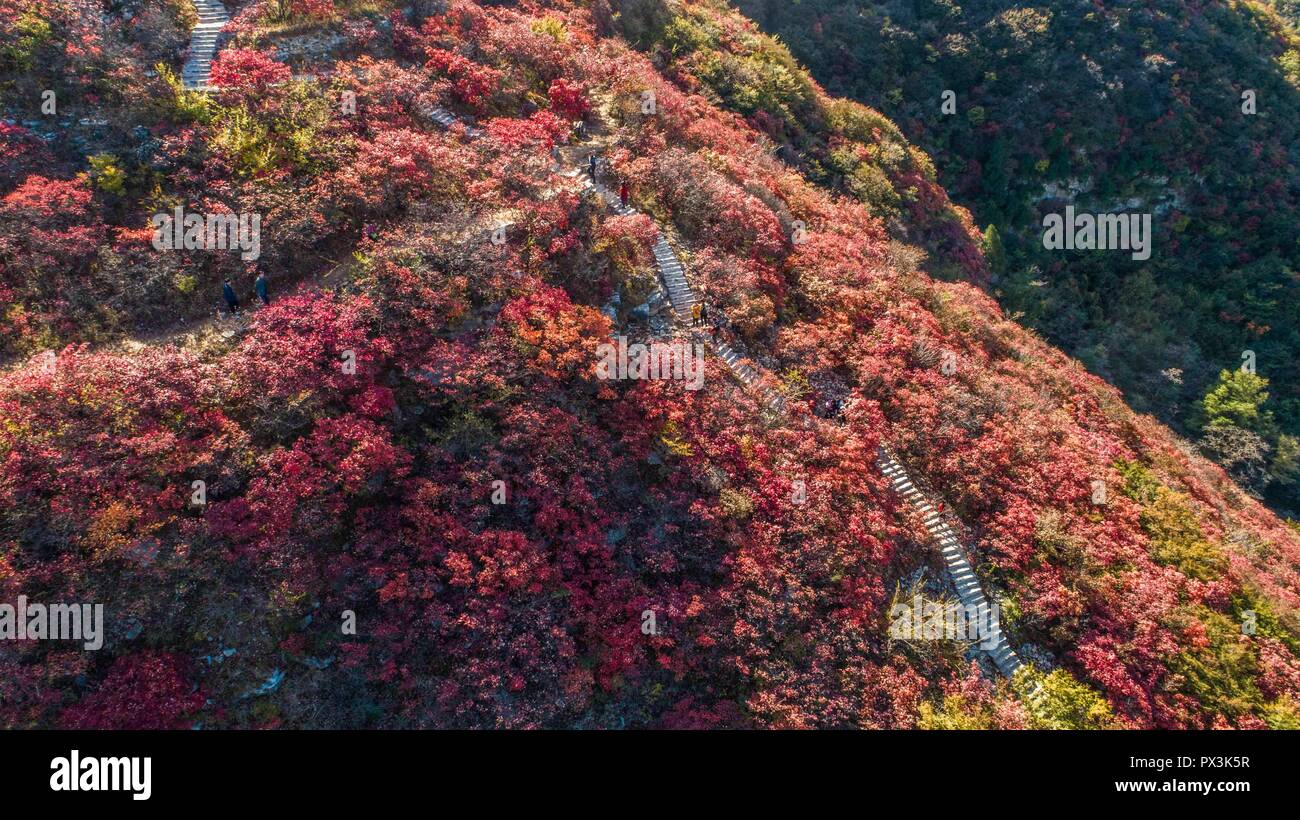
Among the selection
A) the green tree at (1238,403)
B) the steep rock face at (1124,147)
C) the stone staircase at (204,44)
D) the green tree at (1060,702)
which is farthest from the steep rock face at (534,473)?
the steep rock face at (1124,147)

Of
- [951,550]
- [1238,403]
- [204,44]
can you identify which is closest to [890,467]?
[951,550]

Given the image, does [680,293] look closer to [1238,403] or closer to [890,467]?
[890,467]

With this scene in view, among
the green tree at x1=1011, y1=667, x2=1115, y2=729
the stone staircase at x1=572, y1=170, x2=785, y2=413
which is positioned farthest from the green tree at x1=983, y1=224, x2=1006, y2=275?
the green tree at x1=1011, y1=667, x2=1115, y2=729

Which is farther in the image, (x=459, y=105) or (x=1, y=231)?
(x=459, y=105)

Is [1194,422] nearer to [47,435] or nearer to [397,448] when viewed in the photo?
[397,448]

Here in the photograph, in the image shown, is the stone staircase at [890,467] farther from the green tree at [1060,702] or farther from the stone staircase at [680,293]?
the green tree at [1060,702]
